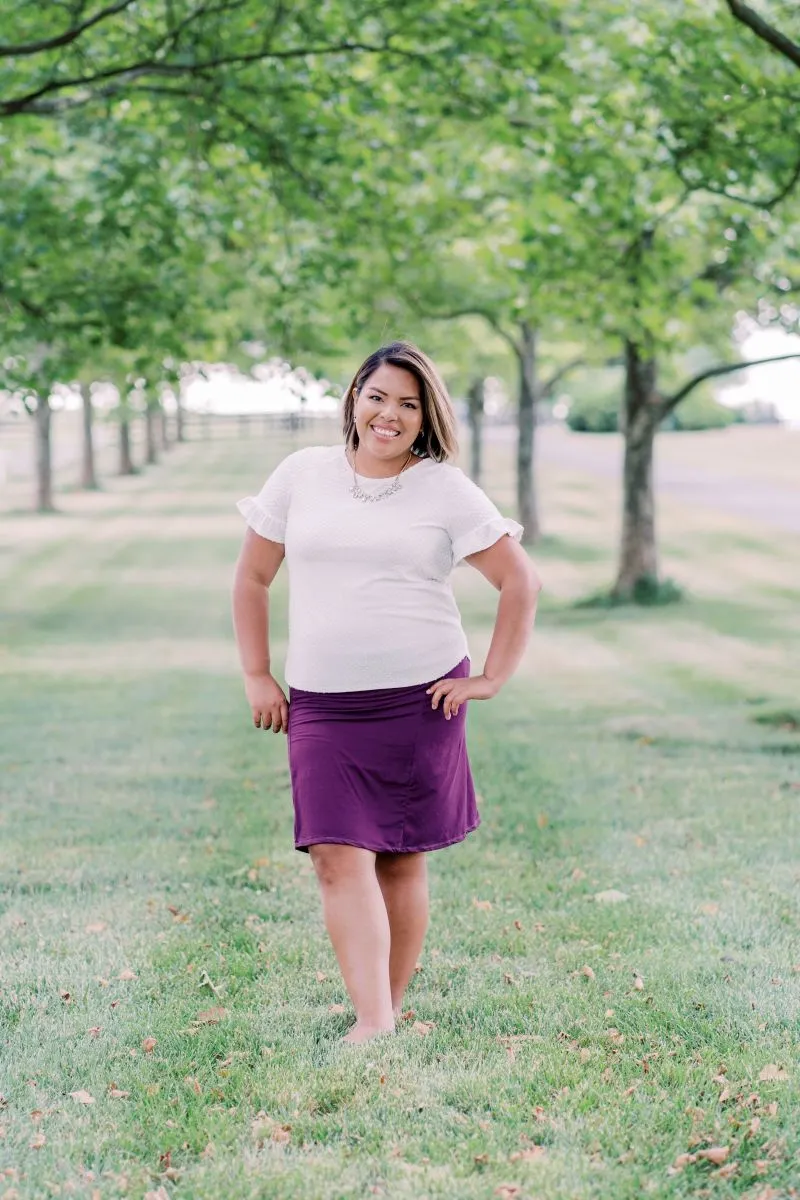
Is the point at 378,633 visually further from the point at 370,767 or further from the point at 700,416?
the point at 700,416

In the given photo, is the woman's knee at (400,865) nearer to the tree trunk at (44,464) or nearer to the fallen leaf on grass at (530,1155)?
the fallen leaf on grass at (530,1155)

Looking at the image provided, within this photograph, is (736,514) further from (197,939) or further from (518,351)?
(197,939)

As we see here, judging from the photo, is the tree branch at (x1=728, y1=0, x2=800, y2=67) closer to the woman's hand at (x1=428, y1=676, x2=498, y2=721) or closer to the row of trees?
the row of trees

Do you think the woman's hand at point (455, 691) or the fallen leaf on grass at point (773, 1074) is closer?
the fallen leaf on grass at point (773, 1074)

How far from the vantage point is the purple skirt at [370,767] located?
446 cm

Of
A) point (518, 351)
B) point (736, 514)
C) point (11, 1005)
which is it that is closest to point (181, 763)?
point (11, 1005)

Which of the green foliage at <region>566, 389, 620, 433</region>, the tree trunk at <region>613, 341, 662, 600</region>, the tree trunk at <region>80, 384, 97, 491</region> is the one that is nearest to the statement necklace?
the tree trunk at <region>613, 341, 662, 600</region>

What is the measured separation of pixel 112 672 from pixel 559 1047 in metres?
11.1

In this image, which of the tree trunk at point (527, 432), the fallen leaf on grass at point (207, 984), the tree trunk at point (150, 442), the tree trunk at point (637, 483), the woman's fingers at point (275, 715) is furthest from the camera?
the tree trunk at point (150, 442)

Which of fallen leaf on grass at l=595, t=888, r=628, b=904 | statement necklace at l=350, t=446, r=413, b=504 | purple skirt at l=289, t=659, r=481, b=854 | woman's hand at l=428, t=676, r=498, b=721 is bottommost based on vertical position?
fallen leaf on grass at l=595, t=888, r=628, b=904

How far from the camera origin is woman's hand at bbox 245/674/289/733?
4668 millimetres

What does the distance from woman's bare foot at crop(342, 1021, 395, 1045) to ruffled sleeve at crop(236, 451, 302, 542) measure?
1.45 metres

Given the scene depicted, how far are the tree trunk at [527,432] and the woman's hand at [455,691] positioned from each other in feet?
72.9

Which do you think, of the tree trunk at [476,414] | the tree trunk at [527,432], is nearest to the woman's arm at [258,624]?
the tree trunk at [527,432]
